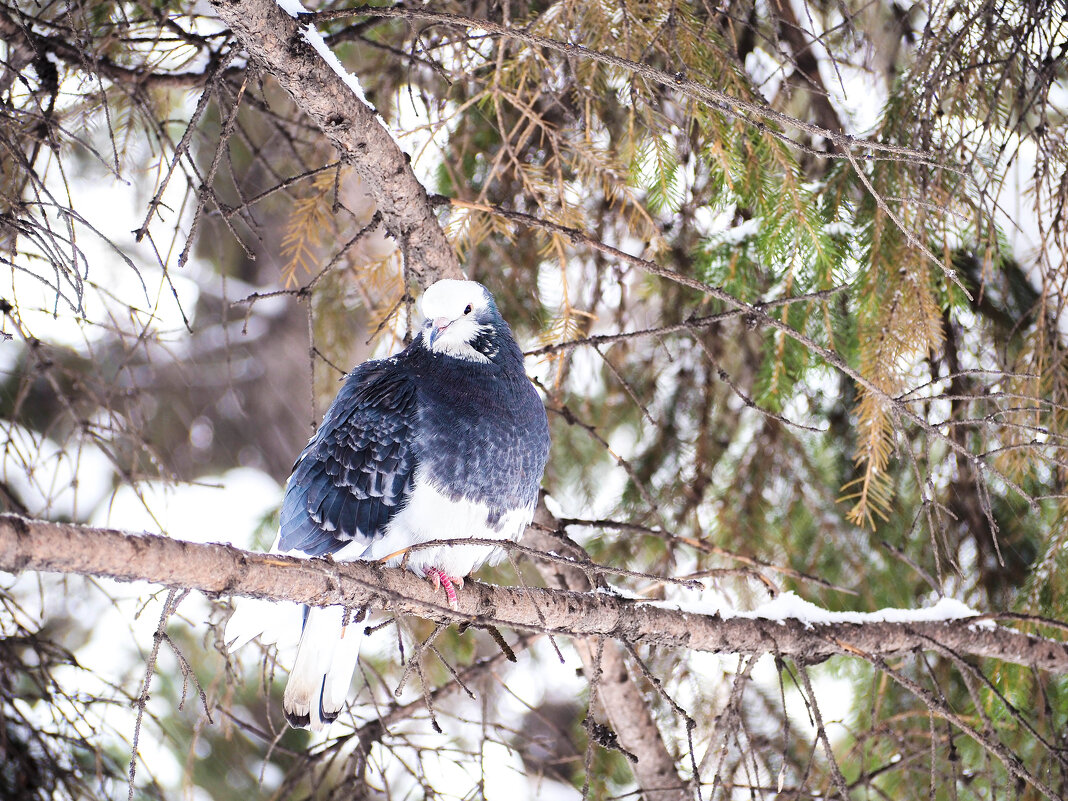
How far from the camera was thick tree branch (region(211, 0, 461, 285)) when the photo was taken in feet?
5.73

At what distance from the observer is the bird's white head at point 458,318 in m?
2.40

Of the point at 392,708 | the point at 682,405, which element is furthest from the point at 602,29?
the point at 392,708

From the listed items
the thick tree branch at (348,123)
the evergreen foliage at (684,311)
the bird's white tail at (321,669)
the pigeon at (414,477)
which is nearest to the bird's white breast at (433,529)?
the pigeon at (414,477)

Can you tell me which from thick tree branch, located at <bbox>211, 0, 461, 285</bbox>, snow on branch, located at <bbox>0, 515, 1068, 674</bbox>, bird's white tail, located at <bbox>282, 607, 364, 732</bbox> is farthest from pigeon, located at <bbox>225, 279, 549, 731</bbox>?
snow on branch, located at <bbox>0, 515, 1068, 674</bbox>

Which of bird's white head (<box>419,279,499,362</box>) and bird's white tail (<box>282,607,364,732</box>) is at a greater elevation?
bird's white head (<box>419,279,499,362</box>)

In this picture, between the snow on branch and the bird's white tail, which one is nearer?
the snow on branch

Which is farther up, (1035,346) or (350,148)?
(350,148)

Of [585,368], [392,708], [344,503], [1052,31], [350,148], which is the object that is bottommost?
[392,708]

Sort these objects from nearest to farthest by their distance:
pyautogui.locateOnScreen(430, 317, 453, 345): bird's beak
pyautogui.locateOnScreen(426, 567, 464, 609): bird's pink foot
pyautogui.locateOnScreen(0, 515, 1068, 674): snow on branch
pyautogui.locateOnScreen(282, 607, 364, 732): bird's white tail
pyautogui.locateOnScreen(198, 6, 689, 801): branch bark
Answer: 1. pyautogui.locateOnScreen(0, 515, 1068, 674): snow on branch
2. pyautogui.locateOnScreen(198, 6, 689, 801): branch bark
3. pyautogui.locateOnScreen(426, 567, 464, 609): bird's pink foot
4. pyautogui.locateOnScreen(282, 607, 364, 732): bird's white tail
5. pyautogui.locateOnScreen(430, 317, 453, 345): bird's beak

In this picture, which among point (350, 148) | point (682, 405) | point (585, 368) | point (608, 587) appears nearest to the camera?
point (350, 148)

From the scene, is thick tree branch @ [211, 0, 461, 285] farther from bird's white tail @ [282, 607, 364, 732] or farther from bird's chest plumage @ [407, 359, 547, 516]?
bird's white tail @ [282, 607, 364, 732]

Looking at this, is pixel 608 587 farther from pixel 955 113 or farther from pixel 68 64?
pixel 68 64

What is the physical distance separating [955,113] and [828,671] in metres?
1.95

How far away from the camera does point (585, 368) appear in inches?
149
